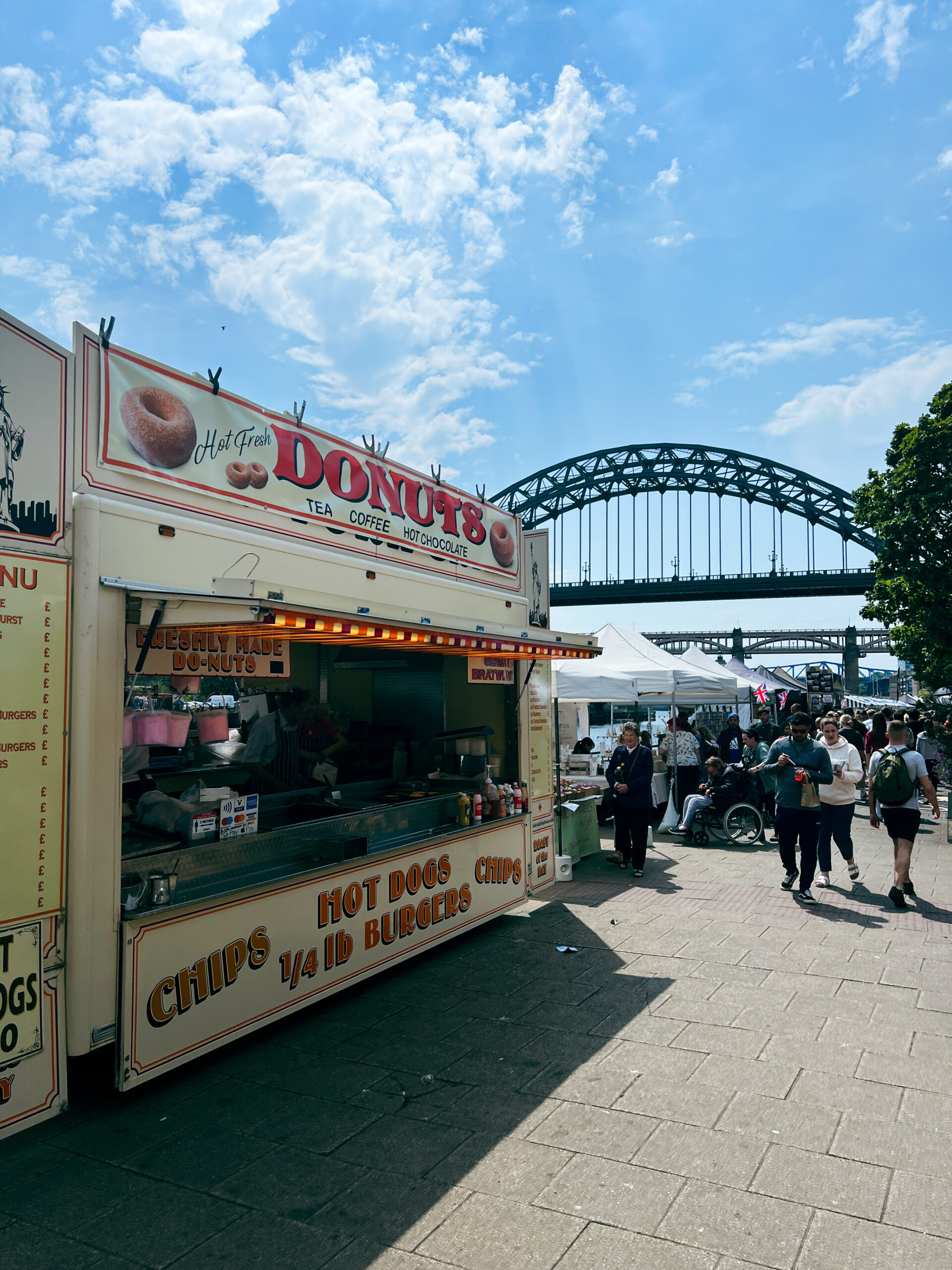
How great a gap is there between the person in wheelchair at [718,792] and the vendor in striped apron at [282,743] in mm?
5480

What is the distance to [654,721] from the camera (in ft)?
89.7

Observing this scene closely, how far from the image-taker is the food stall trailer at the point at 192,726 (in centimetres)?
363

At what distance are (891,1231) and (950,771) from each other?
1072 cm

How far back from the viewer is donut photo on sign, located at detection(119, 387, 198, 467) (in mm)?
4434

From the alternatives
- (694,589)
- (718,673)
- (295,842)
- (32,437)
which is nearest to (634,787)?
(295,842)

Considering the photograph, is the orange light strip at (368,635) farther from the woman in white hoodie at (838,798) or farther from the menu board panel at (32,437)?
the woman in white hoodie at (838,798)

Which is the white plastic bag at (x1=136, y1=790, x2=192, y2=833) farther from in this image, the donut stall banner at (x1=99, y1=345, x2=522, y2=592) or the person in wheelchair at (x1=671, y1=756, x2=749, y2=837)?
the person in wheelchair at (x1=671, y1=756, x2=749, y2=837)

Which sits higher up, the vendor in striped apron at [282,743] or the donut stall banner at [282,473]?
the donut stall banner at [282,473]

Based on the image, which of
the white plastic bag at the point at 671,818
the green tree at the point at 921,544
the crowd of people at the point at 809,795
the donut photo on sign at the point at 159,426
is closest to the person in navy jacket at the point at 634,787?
the crowd of people at the point at 809,795

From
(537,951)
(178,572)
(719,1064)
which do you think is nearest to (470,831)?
(537,951)

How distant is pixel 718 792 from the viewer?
35.7 feet

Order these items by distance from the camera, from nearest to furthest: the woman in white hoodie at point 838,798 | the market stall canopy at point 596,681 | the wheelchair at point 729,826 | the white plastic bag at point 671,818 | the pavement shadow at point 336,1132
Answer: the pavement shadow at point 336,1132
the woman in white hoodie at point 838,798
the wheelchair at point 729,826
the white plastic bag at point 671,818
the market stall canopy at point 596,681

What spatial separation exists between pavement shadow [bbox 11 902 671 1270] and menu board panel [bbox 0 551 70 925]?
1.07m

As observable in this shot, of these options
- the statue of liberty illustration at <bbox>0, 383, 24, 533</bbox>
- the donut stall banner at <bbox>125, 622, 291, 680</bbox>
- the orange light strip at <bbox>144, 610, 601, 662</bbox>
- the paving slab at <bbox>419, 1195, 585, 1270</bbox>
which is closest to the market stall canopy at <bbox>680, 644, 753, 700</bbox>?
the orange light strip at <bbox>144, 610, 601, 662</bbox>
